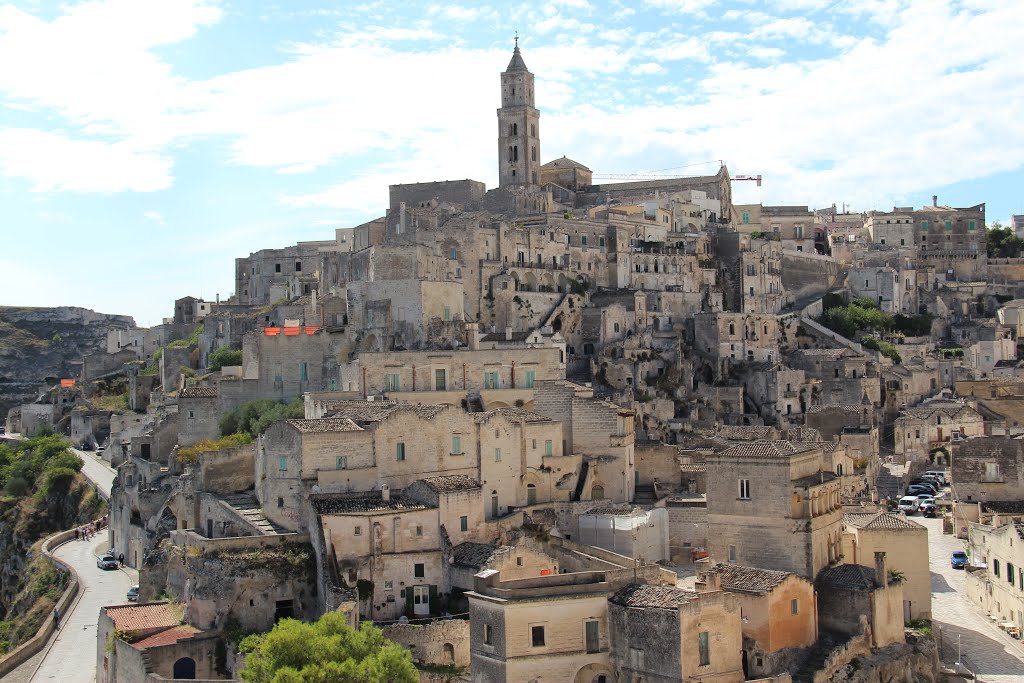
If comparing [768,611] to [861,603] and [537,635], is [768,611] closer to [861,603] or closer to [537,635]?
[861,603]

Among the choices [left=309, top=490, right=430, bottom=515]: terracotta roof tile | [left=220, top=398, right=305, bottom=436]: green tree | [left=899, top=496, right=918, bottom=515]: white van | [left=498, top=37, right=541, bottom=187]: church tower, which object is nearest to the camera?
[left=309, top=490, right=430, bottom=515]: terracotta roof tile

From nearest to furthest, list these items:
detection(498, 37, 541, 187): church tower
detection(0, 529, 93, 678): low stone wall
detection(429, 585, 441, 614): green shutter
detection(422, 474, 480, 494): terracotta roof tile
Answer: detection(429, 585, 441, 614): green shutter
detection(422, 474, 480, 494): terracotta roof tile
detection(0, 529, 93, 678): low stone wall
detection(498, 37, 541, 187): church tower

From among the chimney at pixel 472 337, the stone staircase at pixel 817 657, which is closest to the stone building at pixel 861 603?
the stone staircase at pixel 817 657

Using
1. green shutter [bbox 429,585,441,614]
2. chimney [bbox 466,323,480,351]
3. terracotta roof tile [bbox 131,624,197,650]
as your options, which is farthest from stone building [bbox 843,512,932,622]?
chimney [bbox 466,323,480,351]

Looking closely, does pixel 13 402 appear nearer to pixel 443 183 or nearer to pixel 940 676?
pixel 443 183

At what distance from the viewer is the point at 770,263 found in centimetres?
8662

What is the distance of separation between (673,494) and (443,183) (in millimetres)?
47575

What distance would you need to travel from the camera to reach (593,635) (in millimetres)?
31766

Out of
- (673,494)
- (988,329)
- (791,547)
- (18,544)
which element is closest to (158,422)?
(18,544)

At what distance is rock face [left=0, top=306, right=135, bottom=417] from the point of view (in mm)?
107438

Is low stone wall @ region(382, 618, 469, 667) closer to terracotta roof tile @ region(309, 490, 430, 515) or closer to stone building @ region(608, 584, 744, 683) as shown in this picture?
terracotta roof tile @ region(309, 490, 430, 515)

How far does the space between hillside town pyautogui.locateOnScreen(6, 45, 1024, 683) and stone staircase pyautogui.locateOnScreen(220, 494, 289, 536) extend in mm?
171

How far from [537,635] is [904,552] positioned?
13260 mm

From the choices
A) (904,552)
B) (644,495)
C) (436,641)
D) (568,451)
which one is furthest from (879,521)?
(436,641)
